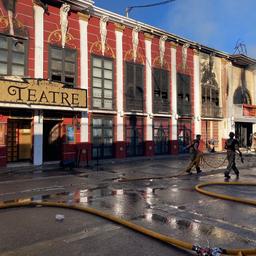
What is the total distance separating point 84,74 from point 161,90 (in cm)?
722

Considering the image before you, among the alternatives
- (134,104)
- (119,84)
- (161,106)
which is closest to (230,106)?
(161,106)

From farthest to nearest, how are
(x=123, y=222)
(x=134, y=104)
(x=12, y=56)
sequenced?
1. (x=134, y=104)
2. (x=12, y=56)
3. (x=123, y=222)

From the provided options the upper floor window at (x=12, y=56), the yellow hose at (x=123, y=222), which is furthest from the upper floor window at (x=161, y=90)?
the yellow hose at (x=123, y=222)

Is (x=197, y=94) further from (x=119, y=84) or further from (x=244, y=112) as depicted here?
(x=119, y=84)

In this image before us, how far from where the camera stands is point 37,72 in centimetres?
1880

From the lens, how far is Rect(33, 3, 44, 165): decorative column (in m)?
18.6

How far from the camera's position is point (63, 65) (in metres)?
20.0

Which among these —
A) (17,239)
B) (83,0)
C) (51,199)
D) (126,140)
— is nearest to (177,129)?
(126,140)

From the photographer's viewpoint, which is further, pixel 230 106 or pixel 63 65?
pixel 230 106

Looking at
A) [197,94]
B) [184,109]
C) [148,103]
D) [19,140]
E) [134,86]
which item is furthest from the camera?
[197,94]

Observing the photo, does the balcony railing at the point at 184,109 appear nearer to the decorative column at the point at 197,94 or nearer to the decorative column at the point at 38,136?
the decorative column at the point at 197,94

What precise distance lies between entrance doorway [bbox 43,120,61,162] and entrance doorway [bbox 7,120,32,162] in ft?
3.75

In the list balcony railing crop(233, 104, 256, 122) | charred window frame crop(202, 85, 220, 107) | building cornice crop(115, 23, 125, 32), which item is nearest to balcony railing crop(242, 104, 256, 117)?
balcony railing crop(233, 104, 256, 122)

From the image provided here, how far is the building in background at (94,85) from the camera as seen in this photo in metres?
18.1
